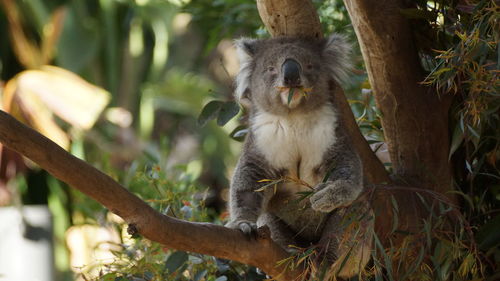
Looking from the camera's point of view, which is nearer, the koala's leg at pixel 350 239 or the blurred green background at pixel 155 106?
the koala's leg at pixel 350 239

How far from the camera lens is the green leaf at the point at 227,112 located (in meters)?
2.89

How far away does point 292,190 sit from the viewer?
276cm

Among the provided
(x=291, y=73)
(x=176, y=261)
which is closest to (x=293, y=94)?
(x=291, y=73)

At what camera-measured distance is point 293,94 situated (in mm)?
2600

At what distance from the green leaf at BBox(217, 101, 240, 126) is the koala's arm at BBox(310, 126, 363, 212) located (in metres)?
0.44

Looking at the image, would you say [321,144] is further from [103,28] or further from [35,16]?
[103,28]

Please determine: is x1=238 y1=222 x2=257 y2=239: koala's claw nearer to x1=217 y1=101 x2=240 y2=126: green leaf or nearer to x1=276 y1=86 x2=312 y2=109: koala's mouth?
x1=276 y1=86 x2=312 y2=109: koala's mouth

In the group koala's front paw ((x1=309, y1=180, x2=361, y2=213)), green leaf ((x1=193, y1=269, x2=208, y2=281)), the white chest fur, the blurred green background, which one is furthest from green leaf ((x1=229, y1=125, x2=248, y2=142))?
koala's front paw ((x1=309, y1=180, x2=361, y2=213))

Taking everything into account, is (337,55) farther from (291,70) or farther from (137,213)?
(137,213)

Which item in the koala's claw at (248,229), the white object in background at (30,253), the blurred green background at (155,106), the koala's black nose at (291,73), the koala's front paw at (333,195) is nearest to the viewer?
the koala's claw at (248,229)

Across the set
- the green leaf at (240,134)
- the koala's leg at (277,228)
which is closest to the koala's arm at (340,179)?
the koala's leg at (277,228)

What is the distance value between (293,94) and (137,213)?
846mm

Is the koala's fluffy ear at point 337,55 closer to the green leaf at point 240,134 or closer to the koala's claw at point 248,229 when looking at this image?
the green leaf at point 240,134

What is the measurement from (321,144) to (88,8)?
6.81m
